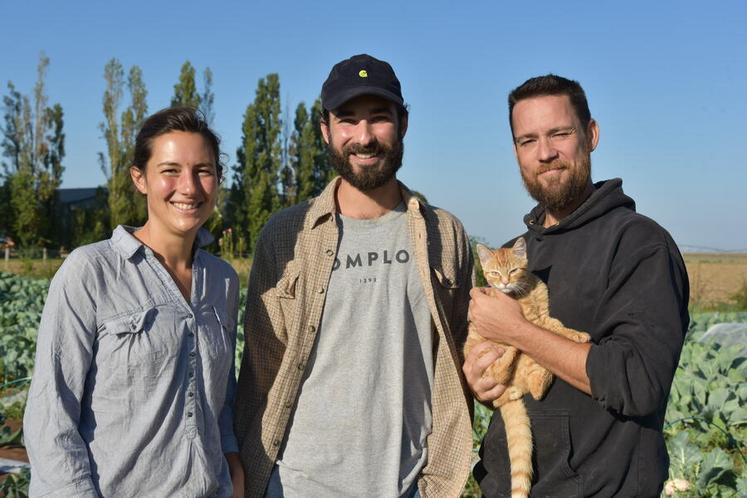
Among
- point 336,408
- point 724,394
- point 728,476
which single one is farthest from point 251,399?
point 724,394

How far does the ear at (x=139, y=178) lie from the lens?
2943mm

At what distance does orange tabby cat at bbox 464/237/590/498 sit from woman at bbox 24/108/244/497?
112 cm

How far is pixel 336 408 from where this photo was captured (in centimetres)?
317

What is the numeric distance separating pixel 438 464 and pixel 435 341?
0.55 metres

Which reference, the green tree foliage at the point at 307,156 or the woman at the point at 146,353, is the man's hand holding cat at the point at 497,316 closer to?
the woman at the point at 146,353

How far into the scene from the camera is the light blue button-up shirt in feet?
7.94

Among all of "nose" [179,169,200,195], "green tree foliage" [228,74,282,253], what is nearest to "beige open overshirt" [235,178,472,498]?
"nose" [179,169,200,195]

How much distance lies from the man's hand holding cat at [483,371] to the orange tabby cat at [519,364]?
22 mm

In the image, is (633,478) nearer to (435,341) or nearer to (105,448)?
(435,341)

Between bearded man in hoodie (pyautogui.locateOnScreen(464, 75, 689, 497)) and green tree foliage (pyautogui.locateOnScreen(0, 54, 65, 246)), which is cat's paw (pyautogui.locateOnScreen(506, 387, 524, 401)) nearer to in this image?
bearded man in hoodie (pyautogui.locateOnScreen(464, 75, 689, 497))

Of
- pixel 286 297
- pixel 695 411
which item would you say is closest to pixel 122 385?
pixel 286 297

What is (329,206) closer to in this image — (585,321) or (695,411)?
(585,321)

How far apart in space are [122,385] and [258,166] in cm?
3417

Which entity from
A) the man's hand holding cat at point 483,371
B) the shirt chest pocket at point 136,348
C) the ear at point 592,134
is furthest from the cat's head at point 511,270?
the shirt chest pocket at point 136,348
